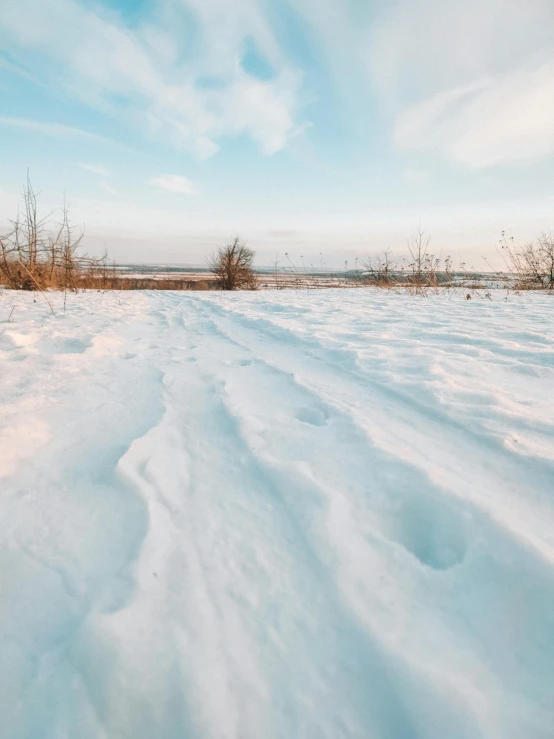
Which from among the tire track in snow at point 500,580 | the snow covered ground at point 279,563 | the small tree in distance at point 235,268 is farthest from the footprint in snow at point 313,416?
the small tree in distance at point 235,268

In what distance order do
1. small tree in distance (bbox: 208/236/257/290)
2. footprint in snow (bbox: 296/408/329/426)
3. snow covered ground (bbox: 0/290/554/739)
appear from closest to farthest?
snow covered ground (bbox: 0/290/554/739) → footprint in snow (bbox: 296/408/329/426) → small tree in distance (bbox: 208/236/257/290)

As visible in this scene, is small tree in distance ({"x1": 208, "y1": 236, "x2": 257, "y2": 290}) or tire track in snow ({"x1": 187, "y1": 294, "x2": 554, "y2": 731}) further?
small tree in distance ({"x1": 208, "y1": 236, "x2": 257, "y2": 290})

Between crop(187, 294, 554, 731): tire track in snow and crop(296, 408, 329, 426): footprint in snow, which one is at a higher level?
crop(296, 408, 329, 426): footprint in snow

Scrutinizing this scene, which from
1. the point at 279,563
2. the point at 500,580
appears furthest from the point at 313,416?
the point at 500,580

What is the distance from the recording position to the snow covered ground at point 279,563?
0.62m

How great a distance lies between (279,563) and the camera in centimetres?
88

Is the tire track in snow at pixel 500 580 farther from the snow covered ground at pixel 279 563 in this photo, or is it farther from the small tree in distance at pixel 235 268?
the small tree in distance at pixel 235 268

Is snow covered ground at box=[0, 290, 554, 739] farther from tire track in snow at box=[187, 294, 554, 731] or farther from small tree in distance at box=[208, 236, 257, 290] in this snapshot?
small tree in distance at box=[208, 236, 257, 290]

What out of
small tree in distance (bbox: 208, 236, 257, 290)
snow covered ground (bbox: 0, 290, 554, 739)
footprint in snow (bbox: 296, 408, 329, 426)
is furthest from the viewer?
small tree in distance (bbox: 208, 236, 257, 290)

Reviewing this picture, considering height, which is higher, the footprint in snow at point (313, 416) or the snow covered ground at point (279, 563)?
the footprint in snow at point (313, 416)

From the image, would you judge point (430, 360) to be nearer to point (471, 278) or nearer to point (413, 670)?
point (413, 670)

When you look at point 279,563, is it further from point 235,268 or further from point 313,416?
point 235,268

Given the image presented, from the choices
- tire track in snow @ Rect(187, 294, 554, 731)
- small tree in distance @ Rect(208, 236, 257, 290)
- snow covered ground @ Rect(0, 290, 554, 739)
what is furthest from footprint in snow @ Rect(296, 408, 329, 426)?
small tree in distance @ Rect(208, 236, 257, 290)

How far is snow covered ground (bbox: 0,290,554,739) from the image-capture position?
0.62 metres
